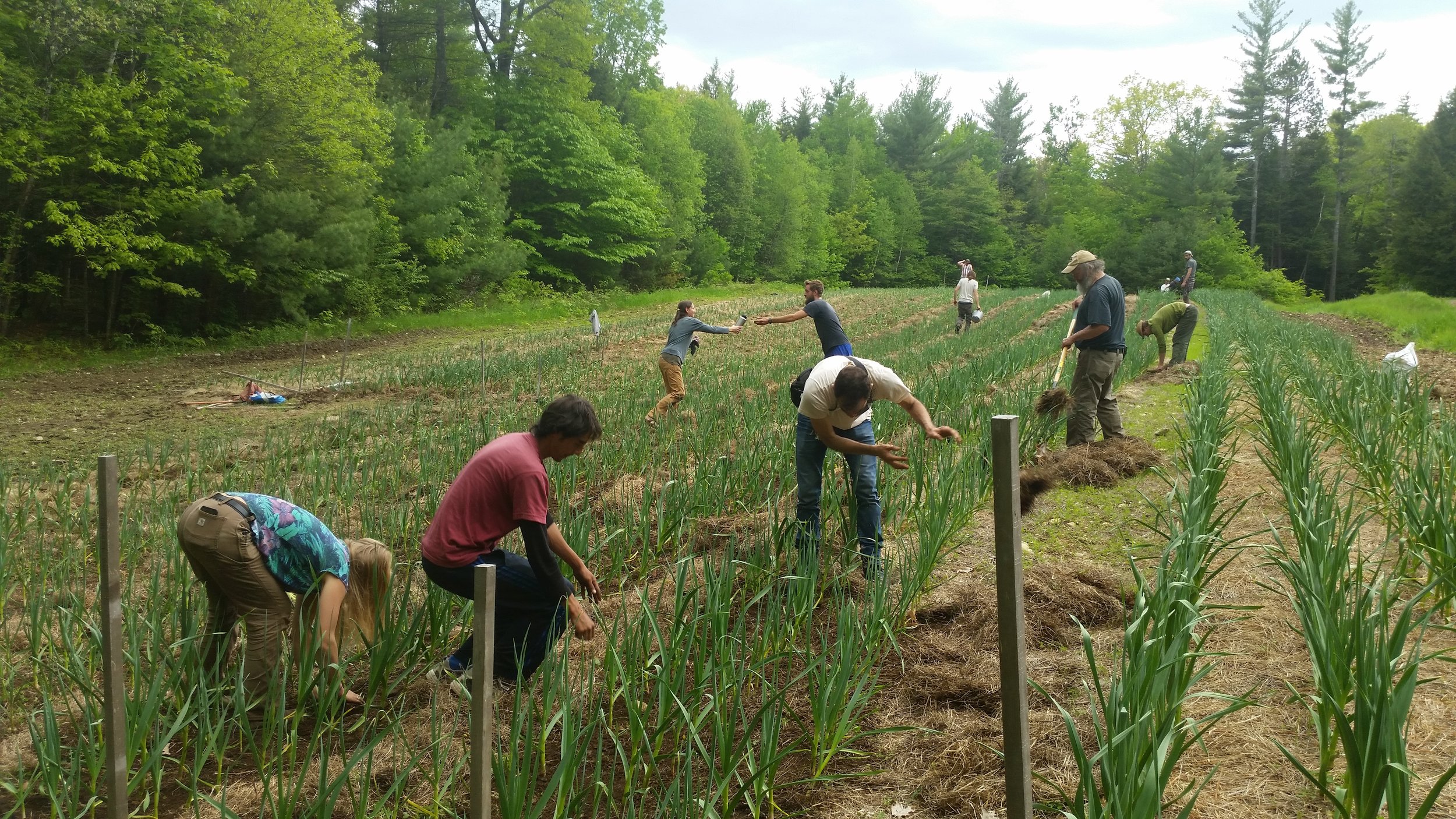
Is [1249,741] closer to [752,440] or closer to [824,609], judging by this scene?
[824,609]

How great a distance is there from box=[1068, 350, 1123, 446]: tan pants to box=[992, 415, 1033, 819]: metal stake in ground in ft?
16.5

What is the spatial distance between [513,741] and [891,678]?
1.72 metres

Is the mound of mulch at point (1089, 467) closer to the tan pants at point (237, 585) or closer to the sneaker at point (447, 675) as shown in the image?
the sneaker at point (447, 675)

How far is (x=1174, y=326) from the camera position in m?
10.8

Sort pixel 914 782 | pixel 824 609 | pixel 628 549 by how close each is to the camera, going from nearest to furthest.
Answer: pixel 914 782
pixel 824 609
pixel 628 549

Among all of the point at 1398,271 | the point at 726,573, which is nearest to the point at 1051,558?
the point at 726,573

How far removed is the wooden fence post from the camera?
5.51 feet

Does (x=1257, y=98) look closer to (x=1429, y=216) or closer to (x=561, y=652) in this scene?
(x=1429, y=216)

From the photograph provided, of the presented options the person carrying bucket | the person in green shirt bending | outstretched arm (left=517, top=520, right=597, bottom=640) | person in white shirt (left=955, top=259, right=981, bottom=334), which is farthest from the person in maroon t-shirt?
person in white shirt (left=955, top=259, right=981, bottom=334)

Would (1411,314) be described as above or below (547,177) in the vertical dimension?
below

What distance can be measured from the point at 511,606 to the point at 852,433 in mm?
1797

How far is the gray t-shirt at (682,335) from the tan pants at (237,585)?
5.72 m

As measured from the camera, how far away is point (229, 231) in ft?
49.0

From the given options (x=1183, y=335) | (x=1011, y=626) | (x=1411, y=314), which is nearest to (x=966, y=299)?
(x=1183, y=335)
